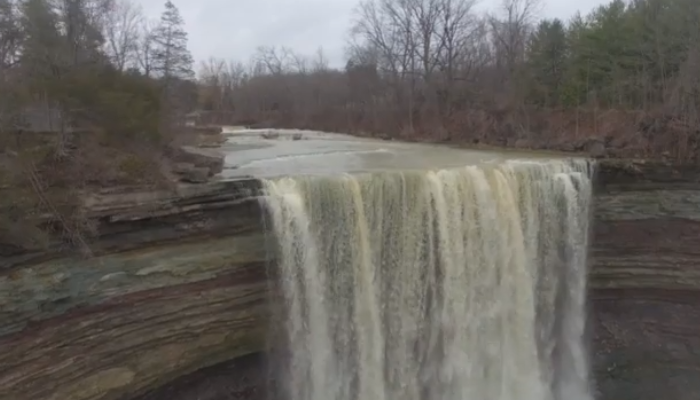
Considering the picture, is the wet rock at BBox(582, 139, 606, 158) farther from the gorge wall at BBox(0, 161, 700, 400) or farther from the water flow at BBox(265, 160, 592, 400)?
the water flow at BBox(265, 160, 592, 400)

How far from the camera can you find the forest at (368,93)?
839cm

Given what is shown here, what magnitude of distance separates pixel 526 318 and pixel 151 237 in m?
7.79

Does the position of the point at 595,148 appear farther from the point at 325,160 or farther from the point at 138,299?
the point at 138,299

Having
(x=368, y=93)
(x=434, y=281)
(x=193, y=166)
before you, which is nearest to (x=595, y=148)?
(x=434, y=281)

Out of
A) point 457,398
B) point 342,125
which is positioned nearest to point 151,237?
point 457,398

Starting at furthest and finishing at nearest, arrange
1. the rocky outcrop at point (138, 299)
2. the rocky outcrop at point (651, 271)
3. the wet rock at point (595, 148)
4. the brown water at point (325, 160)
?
the wet rock at point (595, 148) < the brown water at point (325, 160) < the rocky outcrop at point (651, 271) < the rocky outcrop at point (138, 299)

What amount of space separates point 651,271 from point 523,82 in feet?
42.9

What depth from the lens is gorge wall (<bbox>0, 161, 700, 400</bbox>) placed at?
7746mm

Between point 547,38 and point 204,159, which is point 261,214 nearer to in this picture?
point 204,159

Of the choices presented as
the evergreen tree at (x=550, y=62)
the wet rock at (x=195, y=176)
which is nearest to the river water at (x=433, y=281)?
the wet rock at (x=195, y=176)

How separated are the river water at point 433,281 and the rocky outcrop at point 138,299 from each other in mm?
717

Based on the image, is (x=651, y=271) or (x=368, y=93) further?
(x=368, y=93)

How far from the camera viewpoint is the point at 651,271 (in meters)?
12.5

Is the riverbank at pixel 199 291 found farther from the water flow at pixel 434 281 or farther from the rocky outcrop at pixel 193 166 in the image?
the water flow at pixel 434 281
